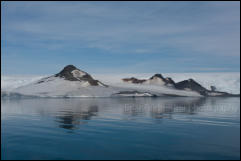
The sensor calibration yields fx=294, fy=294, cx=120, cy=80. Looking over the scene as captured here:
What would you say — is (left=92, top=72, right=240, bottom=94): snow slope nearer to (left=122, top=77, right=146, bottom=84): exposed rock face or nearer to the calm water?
(left=122, top=77, right=146, bottom=84): exposed rock face

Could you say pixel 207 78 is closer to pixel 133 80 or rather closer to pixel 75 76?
pixel 133 80

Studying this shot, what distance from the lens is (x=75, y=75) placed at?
212 ft

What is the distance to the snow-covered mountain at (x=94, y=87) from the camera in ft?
185

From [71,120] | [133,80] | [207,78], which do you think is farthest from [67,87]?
[71,120]

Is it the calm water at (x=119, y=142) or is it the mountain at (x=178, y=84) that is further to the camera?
the mountain at (x=178, y=84)

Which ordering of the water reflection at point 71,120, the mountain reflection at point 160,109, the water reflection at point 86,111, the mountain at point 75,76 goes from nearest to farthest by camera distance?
the water reflection at point 71,120 < the water reflection at point 86,111 < the mountain reflection at point 160,109 < the mountain at point 75,76

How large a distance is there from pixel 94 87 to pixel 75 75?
584cm

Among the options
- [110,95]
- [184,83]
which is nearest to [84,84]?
[110,95]

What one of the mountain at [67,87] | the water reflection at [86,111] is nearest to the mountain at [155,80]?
the mountain at [67,87]

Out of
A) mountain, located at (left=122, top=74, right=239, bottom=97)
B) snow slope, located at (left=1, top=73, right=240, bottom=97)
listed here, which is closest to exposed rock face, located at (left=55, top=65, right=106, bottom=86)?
snow slope, located at (left=1, top=73, right=240, bottom=97)

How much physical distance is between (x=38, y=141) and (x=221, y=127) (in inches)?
380

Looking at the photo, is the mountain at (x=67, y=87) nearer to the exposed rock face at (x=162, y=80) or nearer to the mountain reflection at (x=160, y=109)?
the exposed rock face at (x=162, y=80)

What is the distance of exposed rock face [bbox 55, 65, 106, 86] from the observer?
2473 inches

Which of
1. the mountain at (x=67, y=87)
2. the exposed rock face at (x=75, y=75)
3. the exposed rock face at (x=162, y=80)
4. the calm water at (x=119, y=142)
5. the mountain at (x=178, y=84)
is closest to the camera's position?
the calm water at (x=119, y=142)
